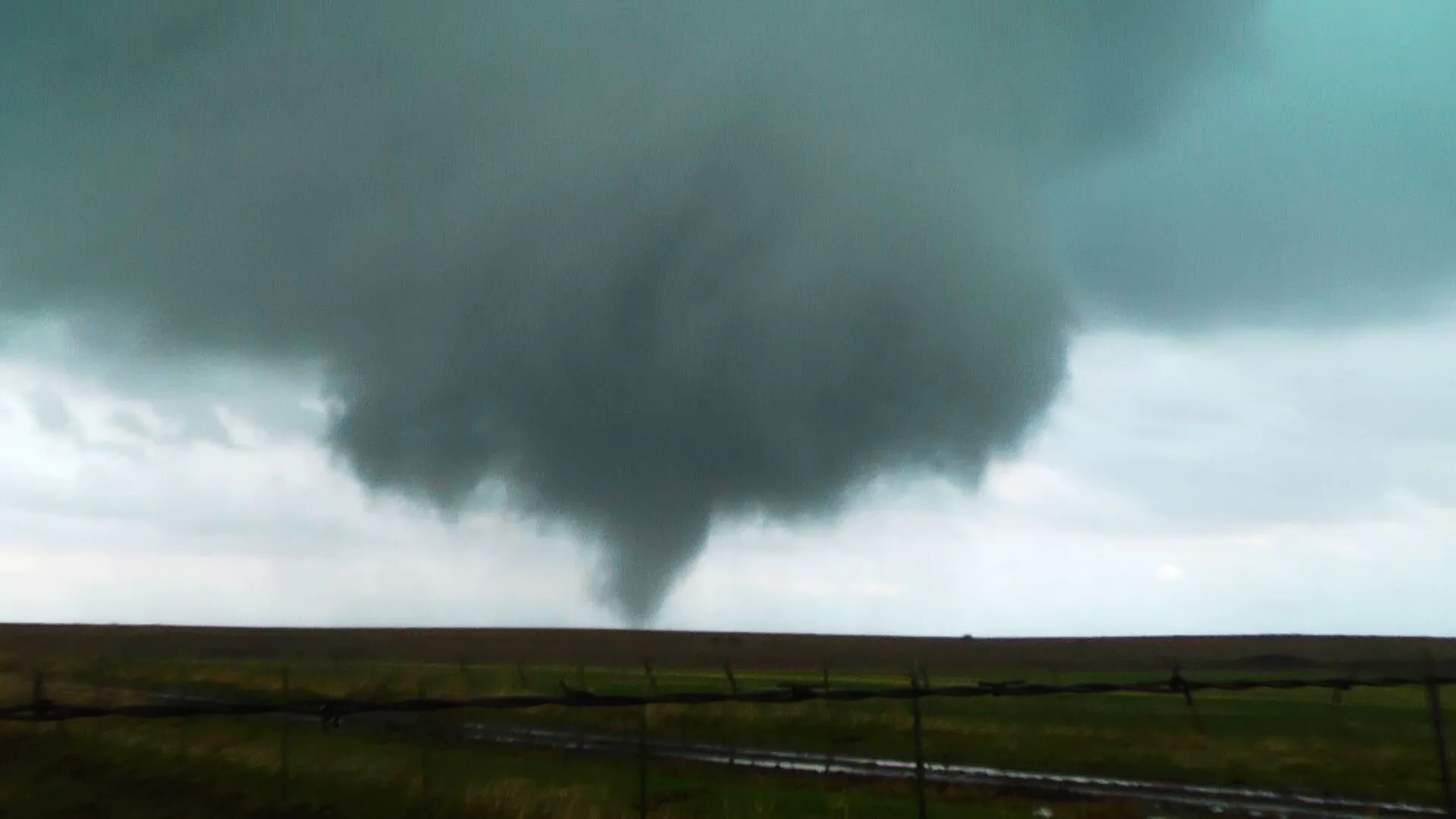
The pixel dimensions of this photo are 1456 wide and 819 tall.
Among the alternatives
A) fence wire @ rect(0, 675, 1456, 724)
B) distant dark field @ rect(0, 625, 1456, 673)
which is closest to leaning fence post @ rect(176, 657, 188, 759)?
fence wire @ rect(0, 675, 1456, 724)

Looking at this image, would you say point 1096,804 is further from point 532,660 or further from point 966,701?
point 532,660

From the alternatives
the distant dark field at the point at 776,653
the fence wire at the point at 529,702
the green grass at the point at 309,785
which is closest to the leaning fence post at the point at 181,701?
the green grass at the point at 309,785

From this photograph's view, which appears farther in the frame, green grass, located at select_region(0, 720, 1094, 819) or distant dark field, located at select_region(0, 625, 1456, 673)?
distant dark field, located at select_region(0, 625, 1456, 673)

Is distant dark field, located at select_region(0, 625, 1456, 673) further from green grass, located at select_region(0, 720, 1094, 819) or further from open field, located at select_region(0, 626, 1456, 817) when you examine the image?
green grass, located at select_region(0, 720, 1094, 819)

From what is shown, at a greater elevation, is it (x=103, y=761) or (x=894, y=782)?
(x=103, y=761)

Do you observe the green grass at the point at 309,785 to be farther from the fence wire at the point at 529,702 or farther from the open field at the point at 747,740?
the fence wire at the point at 529,702

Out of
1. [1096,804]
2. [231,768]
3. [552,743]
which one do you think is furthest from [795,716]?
[231,768]

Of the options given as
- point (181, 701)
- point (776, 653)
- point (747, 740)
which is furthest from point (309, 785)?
point (776, 653)

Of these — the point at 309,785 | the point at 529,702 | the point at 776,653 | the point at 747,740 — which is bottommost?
the point at 747,740

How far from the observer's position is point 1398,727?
4656 centimetres

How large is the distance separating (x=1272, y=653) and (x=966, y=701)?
11092 centimetres

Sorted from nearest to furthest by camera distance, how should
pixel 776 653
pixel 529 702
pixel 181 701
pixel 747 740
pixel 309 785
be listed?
pixel 529 702
pixel 309 785
pixel 747 740
pixel 181 701
pixel 776 653

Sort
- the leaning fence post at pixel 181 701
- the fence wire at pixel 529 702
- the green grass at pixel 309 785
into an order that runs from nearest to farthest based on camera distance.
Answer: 1. the fence wire at pixel 529 702
2. the green grass at pixel 309 785
3. the leaning fence post at pixel 181 701

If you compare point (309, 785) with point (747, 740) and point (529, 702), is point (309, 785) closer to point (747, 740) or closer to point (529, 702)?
point (529, 702)
